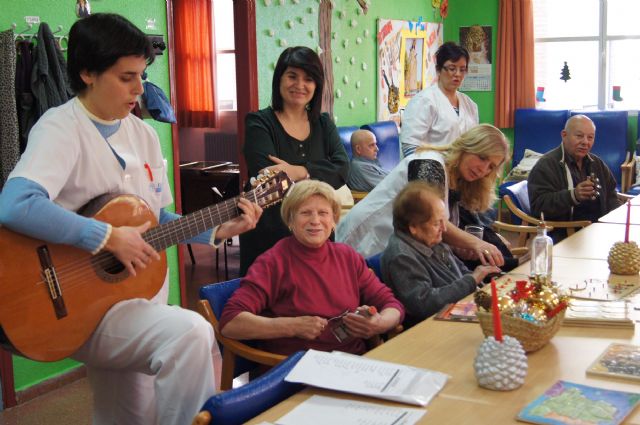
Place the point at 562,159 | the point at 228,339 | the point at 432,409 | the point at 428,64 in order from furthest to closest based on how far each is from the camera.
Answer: the point at 428,64 → the point at 562,159 → the point at 228,339 → the point at 432,409

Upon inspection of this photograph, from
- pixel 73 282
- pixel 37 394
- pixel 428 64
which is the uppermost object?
pixel 428 64

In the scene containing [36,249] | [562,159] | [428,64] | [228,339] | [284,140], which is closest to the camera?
[36,249]

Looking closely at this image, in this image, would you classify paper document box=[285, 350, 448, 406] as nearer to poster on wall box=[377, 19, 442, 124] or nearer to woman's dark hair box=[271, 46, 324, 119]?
woman's dark hair box=[271, 46, 324, 119]

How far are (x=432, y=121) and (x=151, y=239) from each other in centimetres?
322

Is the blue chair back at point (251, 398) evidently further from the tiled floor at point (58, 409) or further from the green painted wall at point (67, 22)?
the green painted wall at point (67, 22)

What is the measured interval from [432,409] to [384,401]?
4.4 inches

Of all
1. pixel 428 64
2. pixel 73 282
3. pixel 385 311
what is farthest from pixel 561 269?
pixel 428 64

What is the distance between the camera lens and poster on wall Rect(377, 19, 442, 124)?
812cm

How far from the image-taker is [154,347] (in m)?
2.33

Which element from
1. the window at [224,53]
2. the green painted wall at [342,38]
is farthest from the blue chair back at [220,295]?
the window at [224,53]

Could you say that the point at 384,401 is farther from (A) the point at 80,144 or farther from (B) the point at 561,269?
(B) the point at 561,269

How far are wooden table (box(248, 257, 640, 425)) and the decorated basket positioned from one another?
36 millimetres

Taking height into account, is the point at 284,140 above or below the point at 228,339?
above

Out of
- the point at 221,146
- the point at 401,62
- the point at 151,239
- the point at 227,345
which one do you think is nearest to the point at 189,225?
the point at 151,239
